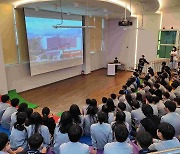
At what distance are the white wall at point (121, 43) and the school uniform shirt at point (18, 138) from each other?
9838 millimetres

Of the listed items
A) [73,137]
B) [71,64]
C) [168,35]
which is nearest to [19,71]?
[71,64]

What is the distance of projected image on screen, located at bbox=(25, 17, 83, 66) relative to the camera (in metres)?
7.51

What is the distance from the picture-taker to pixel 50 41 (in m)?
8.29

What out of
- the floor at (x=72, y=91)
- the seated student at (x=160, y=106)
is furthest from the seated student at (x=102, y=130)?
the floor at (x=72, y=91)

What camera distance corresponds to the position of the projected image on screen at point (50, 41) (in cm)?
751

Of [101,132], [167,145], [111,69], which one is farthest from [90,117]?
[111,69]

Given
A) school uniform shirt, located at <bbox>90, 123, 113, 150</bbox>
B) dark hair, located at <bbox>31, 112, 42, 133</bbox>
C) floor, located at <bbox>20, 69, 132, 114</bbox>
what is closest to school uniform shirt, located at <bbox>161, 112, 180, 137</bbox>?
school uniform shirt, located at <bbox>90, 123, 113, 150</bbox>

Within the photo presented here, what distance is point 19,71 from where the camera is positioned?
24.1ft

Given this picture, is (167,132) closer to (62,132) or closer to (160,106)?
(62,132)

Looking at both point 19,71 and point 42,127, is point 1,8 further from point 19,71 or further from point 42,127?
point 42,127

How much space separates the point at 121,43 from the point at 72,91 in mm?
5886

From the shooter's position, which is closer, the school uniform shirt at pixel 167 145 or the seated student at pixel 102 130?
the school uniform shirt at pixel 167 145

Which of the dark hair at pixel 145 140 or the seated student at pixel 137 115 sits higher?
the dark hair at pixel 145 140

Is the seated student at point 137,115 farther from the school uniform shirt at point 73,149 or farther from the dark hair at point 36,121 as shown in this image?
the dark hair at point 36,121
